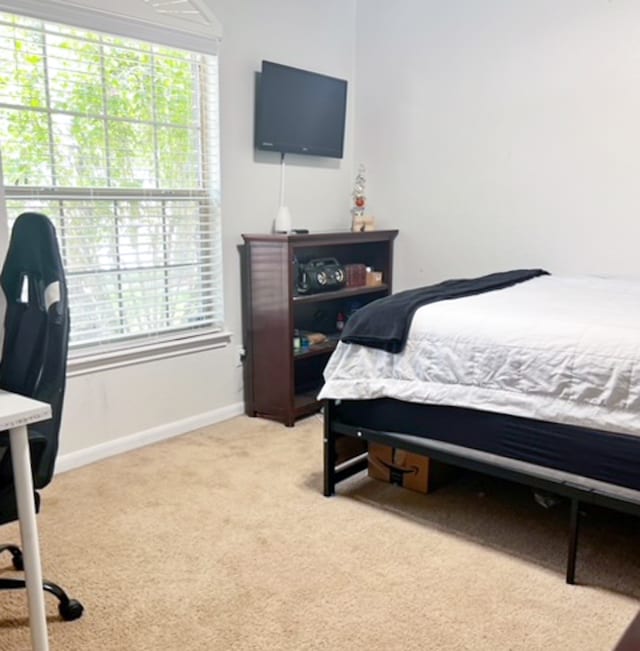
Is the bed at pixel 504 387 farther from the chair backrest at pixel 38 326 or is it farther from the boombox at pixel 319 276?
the chair backrest at pixel 38 326

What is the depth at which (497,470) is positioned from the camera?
2.13m

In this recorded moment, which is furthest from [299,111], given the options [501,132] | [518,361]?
[518,361]

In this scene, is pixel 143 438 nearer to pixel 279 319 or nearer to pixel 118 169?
pixel 279 319

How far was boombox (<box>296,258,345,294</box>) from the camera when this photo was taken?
3527mm

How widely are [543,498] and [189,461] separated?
159 centimetres

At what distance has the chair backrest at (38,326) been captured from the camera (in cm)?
163

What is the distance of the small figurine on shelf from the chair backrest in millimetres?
2564

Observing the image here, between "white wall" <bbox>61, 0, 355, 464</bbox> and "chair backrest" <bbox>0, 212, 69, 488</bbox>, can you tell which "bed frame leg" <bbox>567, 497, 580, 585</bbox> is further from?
"white wall" <bbox>61, 0, 355, 464</bbox>

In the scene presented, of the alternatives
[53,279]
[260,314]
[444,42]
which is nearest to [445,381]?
[53,279]

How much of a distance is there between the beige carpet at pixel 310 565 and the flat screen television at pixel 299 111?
1.88m

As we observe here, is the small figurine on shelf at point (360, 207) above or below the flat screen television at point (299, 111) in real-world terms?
below

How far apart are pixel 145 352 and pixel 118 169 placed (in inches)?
35.2

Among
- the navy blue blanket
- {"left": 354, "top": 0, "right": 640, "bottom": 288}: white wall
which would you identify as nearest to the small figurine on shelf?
{"left": 354, "top": 0, "right": 640, "bottom": 288}: white wall

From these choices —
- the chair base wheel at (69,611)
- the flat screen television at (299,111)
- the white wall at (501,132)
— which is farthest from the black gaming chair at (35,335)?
the white wall at (501,132)
